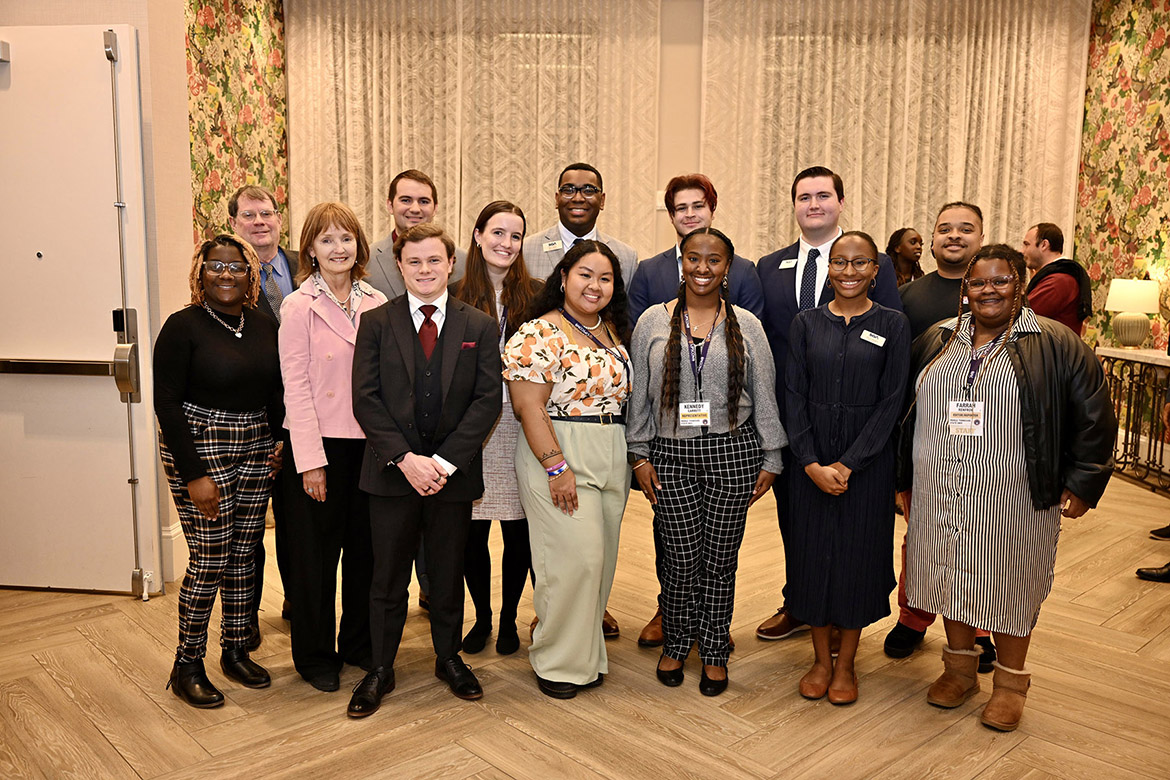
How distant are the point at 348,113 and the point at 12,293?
3.55 m

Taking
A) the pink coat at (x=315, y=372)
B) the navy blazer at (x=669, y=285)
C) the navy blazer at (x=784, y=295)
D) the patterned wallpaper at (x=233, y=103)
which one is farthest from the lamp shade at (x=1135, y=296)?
the patterned wallpaper at (x=233, y=103)

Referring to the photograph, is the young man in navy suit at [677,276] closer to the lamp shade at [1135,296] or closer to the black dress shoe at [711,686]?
the black dress shoe at [711,686]

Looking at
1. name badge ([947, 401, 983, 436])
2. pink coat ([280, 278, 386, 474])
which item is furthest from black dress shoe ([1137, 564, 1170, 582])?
pink coat ([280, 278, 386, 474])

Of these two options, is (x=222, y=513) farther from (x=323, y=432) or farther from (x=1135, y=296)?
(x=1135, y=296)

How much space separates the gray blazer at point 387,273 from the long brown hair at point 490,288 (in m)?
0.25

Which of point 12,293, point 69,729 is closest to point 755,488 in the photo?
point 69,729

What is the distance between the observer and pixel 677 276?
317 centimetres

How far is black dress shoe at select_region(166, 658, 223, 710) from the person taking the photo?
8.98 feet

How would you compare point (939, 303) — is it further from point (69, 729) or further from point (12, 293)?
point (12, 293)

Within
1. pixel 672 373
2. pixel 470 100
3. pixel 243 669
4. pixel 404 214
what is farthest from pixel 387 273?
pixel 470 100

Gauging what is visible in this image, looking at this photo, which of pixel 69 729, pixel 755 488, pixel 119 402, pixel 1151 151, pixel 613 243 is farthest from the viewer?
pixel 1151 151

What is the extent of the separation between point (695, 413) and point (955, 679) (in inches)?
49.7

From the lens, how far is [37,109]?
3525mm

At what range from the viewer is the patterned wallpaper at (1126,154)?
634 cm
